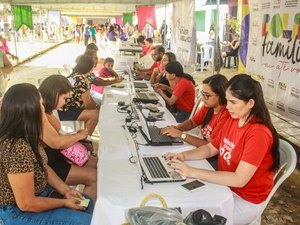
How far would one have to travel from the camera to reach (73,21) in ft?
145

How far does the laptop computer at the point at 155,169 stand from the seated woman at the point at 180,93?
1933 mm

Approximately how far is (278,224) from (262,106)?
1414 millimetres

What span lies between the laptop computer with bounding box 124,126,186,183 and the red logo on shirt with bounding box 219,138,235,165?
0.35 meters

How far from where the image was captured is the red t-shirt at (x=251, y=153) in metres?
1.79

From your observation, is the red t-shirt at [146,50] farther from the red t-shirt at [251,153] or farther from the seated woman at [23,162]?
the seated woman at [23,162]

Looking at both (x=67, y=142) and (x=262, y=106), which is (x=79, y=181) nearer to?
(x=67, y=142)

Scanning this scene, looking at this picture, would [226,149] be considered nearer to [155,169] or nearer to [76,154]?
[155,169]

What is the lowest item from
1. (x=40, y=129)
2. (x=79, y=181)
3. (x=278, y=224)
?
(x=278, y=224)

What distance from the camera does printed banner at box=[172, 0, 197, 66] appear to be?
6082 millimetres

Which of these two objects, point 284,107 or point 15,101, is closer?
point 15,101

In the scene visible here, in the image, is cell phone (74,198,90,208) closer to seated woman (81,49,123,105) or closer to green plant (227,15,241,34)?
seated woman (81,49,123,105)

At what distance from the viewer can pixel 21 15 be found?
33.6 feet

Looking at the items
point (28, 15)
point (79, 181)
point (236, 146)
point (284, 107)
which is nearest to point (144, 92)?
point (284, 107)

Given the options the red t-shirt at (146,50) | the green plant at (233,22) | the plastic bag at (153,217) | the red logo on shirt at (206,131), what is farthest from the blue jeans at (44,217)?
the green plant at (233,22)
